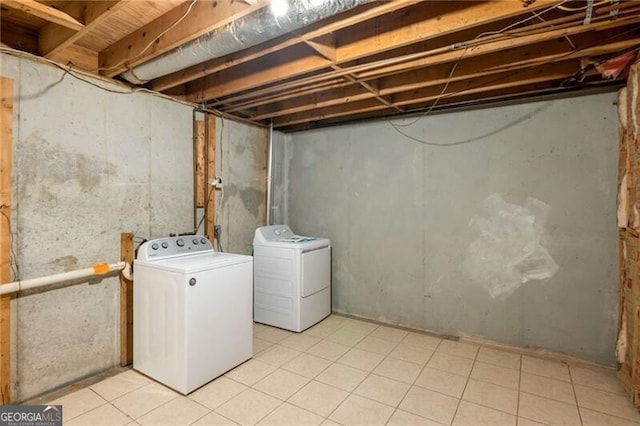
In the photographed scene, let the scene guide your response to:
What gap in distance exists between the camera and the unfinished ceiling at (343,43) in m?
1.71

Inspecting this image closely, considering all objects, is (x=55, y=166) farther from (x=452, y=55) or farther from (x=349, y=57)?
(x=452, y=55)

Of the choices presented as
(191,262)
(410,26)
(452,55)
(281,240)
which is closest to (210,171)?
(281,240)

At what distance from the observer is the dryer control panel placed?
2.59 metres

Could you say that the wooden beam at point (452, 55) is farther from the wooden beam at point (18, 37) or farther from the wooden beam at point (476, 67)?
the wooden beam at point (18, 37)

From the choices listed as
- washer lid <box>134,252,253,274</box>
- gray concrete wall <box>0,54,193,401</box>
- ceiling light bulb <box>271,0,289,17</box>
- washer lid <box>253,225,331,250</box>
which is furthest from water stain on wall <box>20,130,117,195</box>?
ceiling light bulb <box>271,0,289,17</box>

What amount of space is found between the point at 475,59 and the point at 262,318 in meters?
3.30

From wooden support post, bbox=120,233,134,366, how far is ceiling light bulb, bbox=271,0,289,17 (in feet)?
7.07

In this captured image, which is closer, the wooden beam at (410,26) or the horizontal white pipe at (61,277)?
the wooden beam at (410,26)

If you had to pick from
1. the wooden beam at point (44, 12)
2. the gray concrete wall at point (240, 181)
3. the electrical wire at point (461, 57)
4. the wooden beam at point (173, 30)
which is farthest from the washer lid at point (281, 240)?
the wooden beam at point (44, 12)

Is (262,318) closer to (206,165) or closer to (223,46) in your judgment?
(206,165)

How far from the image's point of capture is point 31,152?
2.18m

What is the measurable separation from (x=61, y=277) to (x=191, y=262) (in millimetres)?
867

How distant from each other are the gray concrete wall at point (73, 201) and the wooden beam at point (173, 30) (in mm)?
354

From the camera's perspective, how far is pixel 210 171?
3379 mm
